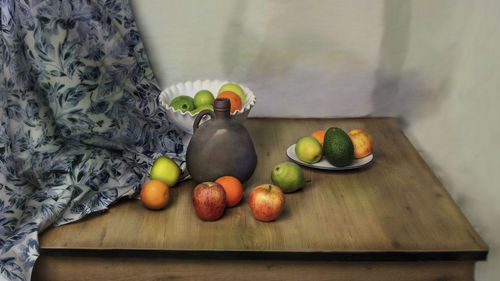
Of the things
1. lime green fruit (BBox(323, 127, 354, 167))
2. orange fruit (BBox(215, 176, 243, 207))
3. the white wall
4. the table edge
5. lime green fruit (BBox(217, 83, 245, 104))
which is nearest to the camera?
the table edge

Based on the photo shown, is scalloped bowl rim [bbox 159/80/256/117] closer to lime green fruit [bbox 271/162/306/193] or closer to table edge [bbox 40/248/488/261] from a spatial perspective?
lime green fruit [bbox 271/162/306/193]

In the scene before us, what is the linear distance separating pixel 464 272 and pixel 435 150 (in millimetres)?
525

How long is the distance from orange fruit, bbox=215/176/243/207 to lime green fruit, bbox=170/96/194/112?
265 mm

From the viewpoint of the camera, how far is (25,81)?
3.64 ft

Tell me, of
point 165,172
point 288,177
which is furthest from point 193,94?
point 288,177

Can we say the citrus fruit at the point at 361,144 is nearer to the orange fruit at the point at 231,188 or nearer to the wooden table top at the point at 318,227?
the wooden table top at the point at 318,227

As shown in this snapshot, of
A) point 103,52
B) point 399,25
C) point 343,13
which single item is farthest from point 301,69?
point 103,52

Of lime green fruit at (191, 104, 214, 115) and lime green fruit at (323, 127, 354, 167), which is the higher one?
lime green fruit at (191, 104, 214, 115)

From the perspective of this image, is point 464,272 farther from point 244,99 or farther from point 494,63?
point 244,99

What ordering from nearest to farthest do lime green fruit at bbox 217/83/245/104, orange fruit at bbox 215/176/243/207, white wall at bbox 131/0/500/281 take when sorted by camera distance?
orange fruit at bbox 215/176/243/207
lime green fruit at bbox 217/83/245/104
white wall at bbox 131/0/500/281

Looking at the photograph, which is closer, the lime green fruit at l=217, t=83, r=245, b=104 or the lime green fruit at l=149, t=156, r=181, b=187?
the lime green fruit at l=149, t=156, r=181, b=187

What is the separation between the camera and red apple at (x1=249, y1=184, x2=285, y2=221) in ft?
3.37

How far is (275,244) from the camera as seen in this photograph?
3.23ft

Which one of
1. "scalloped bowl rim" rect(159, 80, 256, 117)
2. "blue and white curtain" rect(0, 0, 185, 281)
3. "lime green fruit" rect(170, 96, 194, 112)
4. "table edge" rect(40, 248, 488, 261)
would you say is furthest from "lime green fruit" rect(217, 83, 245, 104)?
"table edge" rect(40, 248, 488, 261)
